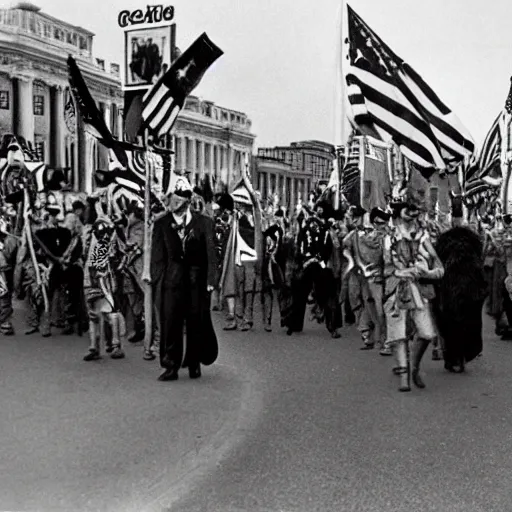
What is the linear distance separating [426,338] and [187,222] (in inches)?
97.5

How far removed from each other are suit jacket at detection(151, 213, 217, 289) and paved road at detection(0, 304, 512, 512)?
931 mm

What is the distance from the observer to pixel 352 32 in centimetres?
1426

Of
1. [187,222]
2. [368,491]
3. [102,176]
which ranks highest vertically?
[102,176]

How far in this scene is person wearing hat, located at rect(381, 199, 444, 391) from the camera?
872 cm

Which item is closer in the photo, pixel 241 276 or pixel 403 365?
pixel 403 365

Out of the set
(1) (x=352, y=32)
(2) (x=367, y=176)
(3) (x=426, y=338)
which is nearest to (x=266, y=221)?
(2) (x=367, y=176)

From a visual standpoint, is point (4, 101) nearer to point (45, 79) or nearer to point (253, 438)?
point (45, 79)

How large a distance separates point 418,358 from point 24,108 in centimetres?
5833

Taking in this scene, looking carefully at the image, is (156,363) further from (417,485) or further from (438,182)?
(438,182)

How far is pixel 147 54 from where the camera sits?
10.7 meters

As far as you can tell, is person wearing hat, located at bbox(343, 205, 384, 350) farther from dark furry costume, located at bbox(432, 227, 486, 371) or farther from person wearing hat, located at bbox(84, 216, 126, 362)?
person wearing hat, located at bbox(84, 216, 126, 362)

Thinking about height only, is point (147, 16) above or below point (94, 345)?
above

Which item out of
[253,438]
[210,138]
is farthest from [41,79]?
[253,438]

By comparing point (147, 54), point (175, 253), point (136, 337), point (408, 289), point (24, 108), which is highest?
point (24, 108)
